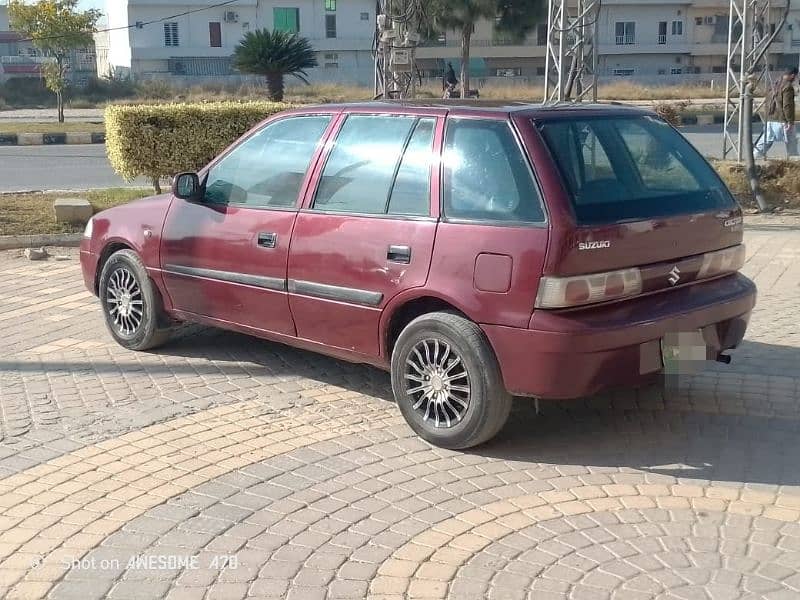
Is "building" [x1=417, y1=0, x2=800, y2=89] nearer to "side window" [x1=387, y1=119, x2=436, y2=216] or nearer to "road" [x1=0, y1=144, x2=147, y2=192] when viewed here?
"road" [x1=0, y1=144, x2=147, y2=192]

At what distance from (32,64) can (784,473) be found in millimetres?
64310

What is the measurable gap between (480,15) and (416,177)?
42.1 meters

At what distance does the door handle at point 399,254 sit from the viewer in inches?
200

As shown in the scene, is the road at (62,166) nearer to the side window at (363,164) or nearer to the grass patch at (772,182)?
the grass patch at (772,182)

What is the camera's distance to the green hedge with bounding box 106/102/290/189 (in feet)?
43.7

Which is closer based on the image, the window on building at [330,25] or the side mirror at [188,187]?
the side mirror at [188,187]

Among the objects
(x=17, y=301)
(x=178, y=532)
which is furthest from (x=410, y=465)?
(x=17, y=301)

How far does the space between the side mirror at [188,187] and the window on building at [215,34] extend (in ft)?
188

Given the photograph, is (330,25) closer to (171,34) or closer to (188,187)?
(171,34)

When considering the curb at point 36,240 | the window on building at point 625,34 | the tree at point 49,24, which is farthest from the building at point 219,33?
the curb at point 36,240

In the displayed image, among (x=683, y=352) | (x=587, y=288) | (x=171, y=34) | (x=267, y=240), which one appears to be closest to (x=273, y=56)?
(x=267, y=240)

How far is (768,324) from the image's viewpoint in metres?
7.40

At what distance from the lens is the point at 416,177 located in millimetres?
5211

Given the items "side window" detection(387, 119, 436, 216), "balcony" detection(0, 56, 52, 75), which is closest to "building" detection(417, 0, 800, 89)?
"balcony" detection(0, 56, 52, 75)
